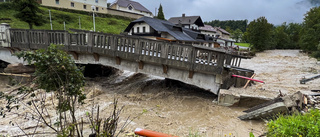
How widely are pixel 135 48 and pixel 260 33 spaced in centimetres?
4120

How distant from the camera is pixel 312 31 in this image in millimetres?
23141

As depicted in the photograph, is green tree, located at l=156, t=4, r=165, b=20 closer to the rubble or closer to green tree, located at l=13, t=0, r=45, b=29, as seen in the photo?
green tree, located at l=13, t=0, r=45, b=29

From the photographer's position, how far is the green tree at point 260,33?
39.9m

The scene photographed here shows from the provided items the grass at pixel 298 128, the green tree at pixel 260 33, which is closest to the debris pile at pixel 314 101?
the grass at pixel 298 128

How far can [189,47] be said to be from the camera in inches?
288

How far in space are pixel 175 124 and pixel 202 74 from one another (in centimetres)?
282

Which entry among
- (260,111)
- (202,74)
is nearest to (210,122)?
(260,111)

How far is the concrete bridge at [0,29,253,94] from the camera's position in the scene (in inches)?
284

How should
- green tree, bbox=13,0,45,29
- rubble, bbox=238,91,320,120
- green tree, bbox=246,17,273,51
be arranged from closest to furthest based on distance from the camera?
rubble, bbox=238,91,320,120
green tree, bbox=13,0,45,29
green tree, bbox=246,17,273,51

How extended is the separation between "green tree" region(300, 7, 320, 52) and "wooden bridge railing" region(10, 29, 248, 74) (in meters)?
21.6

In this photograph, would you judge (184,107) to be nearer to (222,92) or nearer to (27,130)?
(222,92)

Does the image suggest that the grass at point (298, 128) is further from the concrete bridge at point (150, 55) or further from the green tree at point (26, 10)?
the green tree at point (26, 10)

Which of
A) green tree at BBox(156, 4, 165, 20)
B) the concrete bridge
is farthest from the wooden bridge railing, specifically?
green tree at BBox(156, 4, 165, 20)

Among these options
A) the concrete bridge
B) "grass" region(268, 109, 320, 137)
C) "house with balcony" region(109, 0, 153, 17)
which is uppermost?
"house with balcony" region(109, 0, 153, 17)
